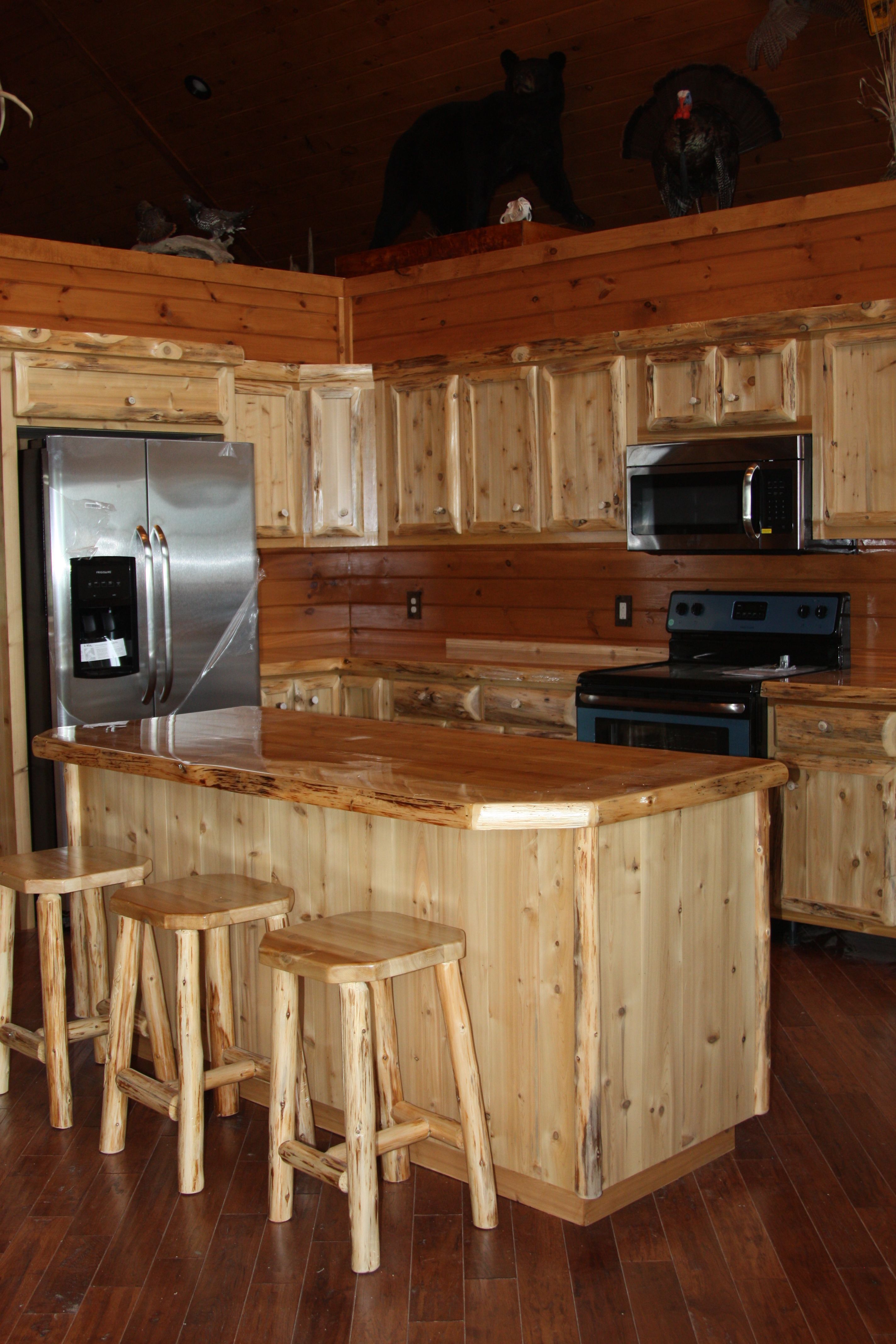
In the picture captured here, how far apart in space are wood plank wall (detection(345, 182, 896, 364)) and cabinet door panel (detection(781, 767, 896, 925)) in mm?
1561

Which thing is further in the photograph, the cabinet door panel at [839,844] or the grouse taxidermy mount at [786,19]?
the grouse taxidermy mount at [786,19]

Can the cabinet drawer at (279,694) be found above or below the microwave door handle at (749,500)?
below

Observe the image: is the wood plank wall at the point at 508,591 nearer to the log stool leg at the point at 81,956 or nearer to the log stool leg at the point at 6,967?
the log stool leg at the point at 81,956

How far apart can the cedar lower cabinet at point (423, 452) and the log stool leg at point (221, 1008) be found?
8.29 feet

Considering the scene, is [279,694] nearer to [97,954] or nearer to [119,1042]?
[97,954]

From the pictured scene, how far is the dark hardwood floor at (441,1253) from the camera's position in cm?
212

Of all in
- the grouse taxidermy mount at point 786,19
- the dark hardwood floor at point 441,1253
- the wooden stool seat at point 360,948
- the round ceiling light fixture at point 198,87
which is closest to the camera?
the dark hardwood floor at point 441,1253

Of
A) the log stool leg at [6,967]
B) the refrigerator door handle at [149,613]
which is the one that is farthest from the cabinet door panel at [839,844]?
the log stool leg at [6,967]

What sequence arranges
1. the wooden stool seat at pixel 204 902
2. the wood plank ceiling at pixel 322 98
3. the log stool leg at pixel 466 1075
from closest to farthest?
the log stool leg at pixel 466 1075 → the wooden stool seat at pixel 204 902 → the wood plank ceiling at pixel 322 98

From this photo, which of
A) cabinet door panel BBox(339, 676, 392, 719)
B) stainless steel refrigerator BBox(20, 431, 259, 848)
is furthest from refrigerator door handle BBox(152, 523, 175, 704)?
cabinet door panel BBox(339, 676, 392, 719)

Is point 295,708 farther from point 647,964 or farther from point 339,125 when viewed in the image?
point 647,964

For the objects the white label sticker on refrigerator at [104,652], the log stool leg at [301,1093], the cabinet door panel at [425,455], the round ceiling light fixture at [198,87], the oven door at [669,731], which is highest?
the round ceiling light fixture at [198,87]

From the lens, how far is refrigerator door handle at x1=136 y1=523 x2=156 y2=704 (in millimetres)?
4453

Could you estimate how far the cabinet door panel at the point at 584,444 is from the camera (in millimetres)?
4609
